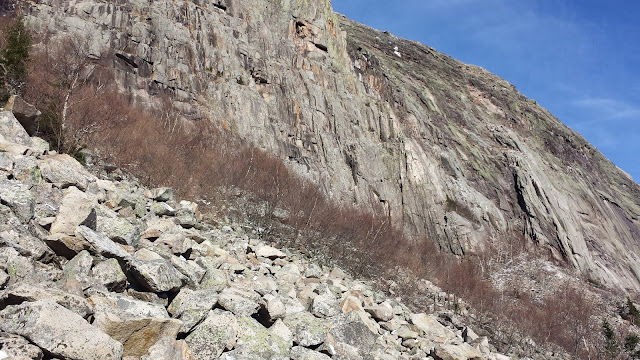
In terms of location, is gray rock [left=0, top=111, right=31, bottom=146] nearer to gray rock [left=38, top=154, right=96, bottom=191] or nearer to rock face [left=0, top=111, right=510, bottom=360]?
gray rock [left=38, top=154, right=96, bottom=191]

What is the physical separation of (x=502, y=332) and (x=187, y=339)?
35.8 feet

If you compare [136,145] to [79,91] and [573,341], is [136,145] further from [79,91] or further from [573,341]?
[573,341]

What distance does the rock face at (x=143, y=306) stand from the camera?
7.99 ft

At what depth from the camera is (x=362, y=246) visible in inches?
582

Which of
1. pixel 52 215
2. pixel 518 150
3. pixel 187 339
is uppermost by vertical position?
pixel 518 150

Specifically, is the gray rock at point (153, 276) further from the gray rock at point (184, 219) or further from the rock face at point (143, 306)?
the gray rock at point (184, 219)

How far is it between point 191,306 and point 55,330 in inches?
54.5

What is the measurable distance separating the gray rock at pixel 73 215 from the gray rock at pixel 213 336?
1.79 m

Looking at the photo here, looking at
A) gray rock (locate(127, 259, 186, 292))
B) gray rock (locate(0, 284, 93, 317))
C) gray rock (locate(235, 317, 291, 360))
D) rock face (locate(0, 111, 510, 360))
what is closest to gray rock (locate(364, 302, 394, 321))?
rock face (locate(0, 111, 510, 360))

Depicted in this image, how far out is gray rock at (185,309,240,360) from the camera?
127 inches

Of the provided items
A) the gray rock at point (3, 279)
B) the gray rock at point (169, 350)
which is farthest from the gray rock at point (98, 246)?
the gray rock at point (169, 350)

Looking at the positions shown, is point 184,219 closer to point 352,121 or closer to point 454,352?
point 454,352

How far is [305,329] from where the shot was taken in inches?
165

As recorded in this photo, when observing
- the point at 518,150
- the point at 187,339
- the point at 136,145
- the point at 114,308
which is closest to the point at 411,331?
the point at 187,339
